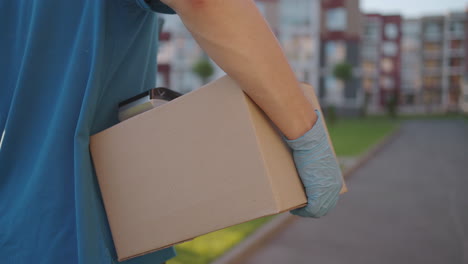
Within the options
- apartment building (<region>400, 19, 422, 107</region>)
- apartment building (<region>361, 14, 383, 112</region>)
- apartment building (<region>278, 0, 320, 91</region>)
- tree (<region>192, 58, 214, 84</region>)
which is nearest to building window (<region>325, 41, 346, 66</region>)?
apartment building (<region>278, 0, 320, 91</region>)

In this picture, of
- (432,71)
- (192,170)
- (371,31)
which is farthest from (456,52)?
(192,170)

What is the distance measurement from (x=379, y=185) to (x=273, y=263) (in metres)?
4.33

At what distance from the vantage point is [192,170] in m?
0.93

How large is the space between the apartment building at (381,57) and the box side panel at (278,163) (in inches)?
2130

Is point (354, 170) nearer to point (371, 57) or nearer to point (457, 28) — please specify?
point (371, 57)

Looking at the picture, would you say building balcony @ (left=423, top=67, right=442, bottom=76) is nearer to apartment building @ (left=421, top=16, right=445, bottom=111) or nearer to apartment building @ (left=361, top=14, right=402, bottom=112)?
apartment building @ (left=421, top=16, right=445, bottom=111)

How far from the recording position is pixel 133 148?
100 cm

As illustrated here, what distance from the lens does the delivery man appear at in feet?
2.73

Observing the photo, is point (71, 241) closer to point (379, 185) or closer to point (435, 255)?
point (435, 255)

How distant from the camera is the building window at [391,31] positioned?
56.8 meters

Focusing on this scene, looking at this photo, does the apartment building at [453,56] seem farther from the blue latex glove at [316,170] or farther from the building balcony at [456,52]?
the blue latex glove at [316,170]

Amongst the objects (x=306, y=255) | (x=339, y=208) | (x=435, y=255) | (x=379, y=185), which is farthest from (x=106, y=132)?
(x=379, y=185)

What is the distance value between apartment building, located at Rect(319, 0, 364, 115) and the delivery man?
3131 centimetres

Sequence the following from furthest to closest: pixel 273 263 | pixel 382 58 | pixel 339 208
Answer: pixel 382 58 < pixel 339 208 < pixel 273 263
